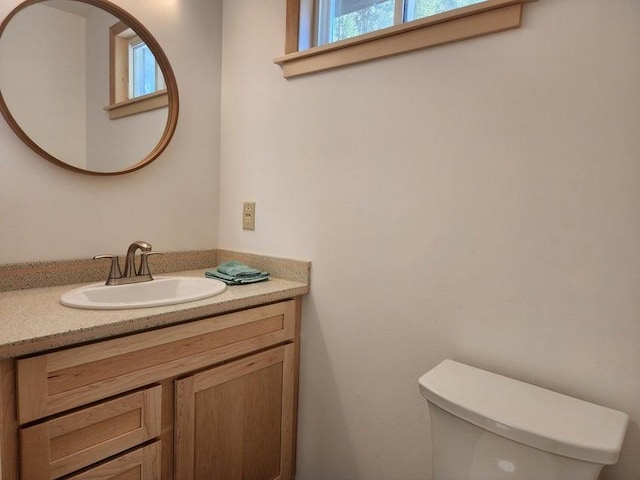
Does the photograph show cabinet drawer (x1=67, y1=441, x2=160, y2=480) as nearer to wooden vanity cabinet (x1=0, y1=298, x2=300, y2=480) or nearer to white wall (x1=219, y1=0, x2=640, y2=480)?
wooden vanity cabinet (x1=0, y1=298, x2=300, y2=480)

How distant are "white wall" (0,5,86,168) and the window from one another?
10cm

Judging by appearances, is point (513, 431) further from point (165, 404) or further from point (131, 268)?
point (131, 268)

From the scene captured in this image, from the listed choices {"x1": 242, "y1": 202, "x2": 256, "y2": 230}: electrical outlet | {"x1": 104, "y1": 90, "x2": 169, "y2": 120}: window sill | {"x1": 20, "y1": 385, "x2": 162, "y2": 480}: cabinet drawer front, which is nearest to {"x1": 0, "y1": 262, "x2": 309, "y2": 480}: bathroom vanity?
{"x1": 20, "y1": 385, "x2": 162, "y2": 480}: cabinet drawer front

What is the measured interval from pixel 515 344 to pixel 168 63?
1.61m

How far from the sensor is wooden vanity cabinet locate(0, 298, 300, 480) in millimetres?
878

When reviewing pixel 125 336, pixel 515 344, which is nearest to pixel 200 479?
pixel 125 336

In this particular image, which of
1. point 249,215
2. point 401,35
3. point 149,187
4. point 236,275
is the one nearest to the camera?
point 401,35

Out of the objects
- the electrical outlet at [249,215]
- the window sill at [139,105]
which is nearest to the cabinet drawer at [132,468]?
the electrical outlet at [249,215]

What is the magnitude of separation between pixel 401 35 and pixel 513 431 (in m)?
1.12

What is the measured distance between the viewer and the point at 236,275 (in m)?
1.46

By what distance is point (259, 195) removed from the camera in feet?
5.45

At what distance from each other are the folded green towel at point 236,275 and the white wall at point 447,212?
6.5 inches

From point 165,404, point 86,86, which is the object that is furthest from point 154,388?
point 86,86

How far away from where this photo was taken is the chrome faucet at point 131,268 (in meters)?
1.35
